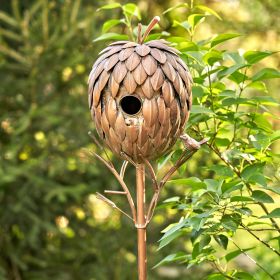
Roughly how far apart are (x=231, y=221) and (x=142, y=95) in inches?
12.0

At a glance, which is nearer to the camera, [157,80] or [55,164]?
[157,80]

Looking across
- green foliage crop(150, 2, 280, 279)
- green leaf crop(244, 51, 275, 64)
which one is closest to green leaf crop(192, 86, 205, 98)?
green foliage crop(150, 2, 280, 279)

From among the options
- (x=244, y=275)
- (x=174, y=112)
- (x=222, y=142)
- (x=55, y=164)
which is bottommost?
(x=55, y=164)

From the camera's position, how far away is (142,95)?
102cm

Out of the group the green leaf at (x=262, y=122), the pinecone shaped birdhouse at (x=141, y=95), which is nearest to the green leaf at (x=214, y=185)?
the pinecone shaped birdhouse at (x=141, y=95)

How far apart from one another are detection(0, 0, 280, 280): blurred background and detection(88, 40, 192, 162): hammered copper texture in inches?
70.4

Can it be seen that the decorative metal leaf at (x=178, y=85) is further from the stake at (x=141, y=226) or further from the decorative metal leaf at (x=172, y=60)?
the stake at (x=141, y=226)

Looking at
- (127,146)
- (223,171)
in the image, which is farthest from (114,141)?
(223,171)

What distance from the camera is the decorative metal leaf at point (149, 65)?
1.00 metres

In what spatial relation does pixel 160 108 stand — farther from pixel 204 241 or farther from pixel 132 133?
pixel 204 241

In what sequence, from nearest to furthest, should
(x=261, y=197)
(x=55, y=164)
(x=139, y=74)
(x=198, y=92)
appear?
(x=139, y=74) < (x=261, y=197) < (x=198, y=92) < (x=55, y=164)

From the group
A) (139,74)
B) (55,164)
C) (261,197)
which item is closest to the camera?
(139,74)

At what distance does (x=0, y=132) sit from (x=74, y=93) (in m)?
0.46

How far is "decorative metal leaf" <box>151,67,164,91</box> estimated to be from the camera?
101cm
